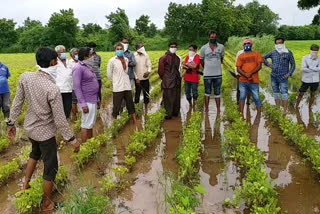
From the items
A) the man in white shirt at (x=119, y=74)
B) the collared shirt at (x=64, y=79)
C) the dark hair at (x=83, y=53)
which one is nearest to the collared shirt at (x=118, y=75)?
the man in white shirt at (x=119, y=74)

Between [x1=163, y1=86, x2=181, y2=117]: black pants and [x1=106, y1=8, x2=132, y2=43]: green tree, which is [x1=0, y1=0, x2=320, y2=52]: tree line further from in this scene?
[x1=163, y1=86, x2=181, y2=117]: black pants

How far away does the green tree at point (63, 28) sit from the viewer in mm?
51344

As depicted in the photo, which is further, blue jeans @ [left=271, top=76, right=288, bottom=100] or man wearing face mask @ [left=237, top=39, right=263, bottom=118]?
blue jeans @ [left=271, top=76, right=288, bottom=100]

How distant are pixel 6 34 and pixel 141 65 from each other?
187 feet

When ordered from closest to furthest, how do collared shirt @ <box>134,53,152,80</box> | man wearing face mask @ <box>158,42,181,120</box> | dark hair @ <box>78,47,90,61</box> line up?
dark hair @ <box>78,47,90,61</box>
man wearing face mask @ <box>158,42,181,120</box>
collared shirt @ <box>134,53,152,80</box>

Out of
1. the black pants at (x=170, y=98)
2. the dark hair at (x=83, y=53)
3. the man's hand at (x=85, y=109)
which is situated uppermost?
the dark hair at (x=83, y=53)

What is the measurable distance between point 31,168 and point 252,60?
5114mm

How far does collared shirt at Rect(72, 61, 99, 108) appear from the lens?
509cm

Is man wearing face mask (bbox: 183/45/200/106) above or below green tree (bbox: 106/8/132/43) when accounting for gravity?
below

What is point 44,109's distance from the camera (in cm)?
338

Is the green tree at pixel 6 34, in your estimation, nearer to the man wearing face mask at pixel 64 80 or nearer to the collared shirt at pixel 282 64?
the man wearing face mask at pixel 64 80

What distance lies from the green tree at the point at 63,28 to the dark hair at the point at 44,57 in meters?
51.1

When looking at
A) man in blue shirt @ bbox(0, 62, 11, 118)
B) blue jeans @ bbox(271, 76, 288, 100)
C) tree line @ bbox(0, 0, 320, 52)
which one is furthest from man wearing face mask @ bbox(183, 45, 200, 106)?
tree line @ bbox(0, 0, 320, 52)

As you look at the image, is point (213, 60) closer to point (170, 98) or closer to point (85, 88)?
point (170, 98)
